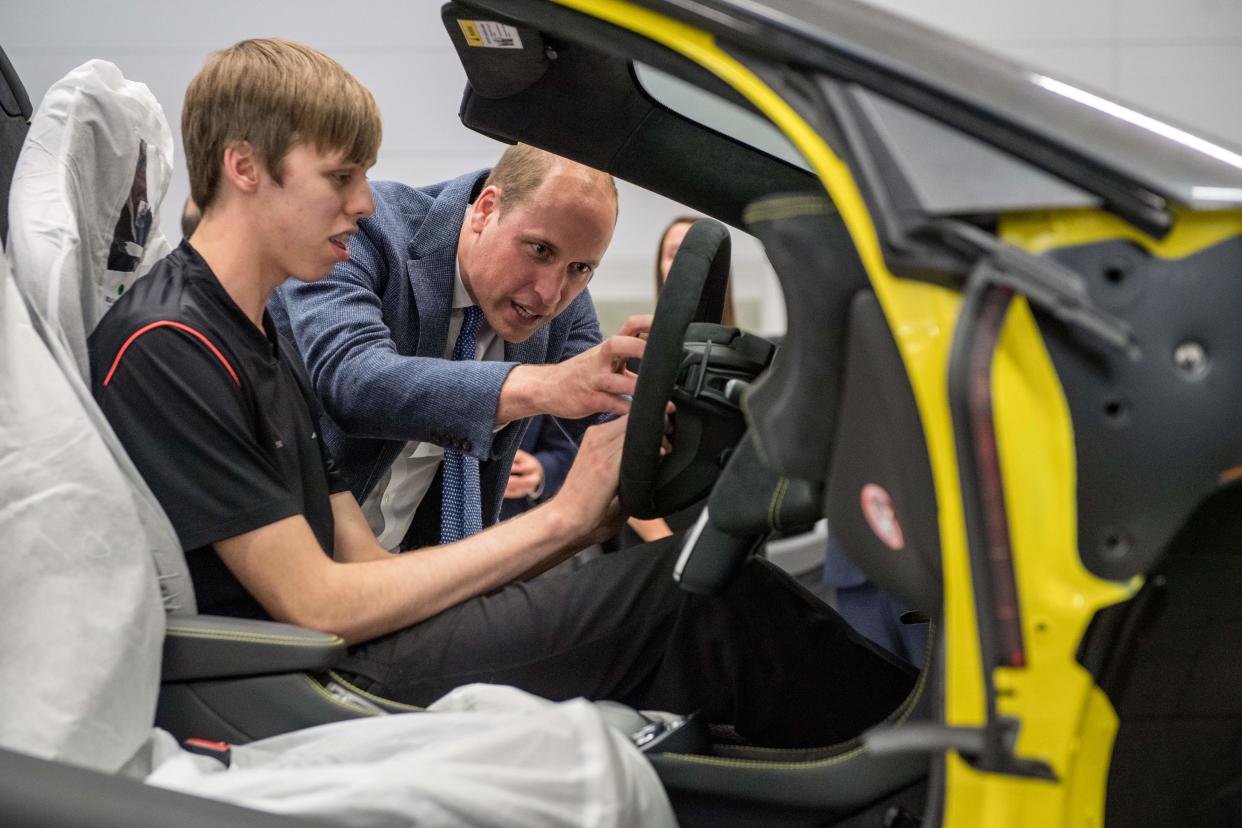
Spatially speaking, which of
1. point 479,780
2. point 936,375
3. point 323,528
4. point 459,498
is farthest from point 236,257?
point 936,375

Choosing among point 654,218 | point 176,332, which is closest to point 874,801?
point 176,332

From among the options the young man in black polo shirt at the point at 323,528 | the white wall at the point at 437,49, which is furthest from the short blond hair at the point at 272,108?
the white wall at the point at 437,49

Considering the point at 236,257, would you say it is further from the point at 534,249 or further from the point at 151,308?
the point at 534,249

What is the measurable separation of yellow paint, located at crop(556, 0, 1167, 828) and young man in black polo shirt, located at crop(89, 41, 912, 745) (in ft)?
1.59

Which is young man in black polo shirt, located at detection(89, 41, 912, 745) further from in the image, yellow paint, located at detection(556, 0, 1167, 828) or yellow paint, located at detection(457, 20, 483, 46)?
yellow paint, located at detection(556, 0, 1167, 828)

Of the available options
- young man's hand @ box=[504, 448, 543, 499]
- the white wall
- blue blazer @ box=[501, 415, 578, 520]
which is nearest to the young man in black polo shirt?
young man's hand @ box=[504, 448, 543, 499]

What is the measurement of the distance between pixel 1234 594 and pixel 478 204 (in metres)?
1.53

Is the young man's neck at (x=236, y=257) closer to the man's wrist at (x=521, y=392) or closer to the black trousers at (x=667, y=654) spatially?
the man's wrist at (x=521, y=392)

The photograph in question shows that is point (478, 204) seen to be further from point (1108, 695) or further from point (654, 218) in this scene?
point (654, 218)

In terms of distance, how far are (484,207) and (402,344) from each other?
0.30 m

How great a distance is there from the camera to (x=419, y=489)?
2.21 meters

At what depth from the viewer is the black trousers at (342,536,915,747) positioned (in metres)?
1.43

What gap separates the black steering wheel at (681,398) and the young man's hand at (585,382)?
0.11 metres

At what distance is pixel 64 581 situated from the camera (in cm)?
121
